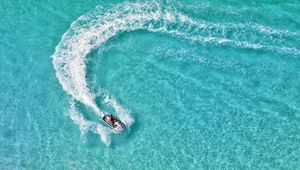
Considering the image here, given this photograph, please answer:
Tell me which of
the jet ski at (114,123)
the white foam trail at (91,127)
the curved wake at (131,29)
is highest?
the curved wake at (131,29)

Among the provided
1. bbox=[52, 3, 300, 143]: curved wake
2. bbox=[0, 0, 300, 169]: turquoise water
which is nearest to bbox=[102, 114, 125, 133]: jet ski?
bbox=[0, 0, 300, 169]: turquoise water

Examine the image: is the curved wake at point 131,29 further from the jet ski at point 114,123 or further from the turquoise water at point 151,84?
the jet ski at point 114,123

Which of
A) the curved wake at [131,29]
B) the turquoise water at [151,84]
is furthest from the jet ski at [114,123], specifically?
the curved wake at [131,29]

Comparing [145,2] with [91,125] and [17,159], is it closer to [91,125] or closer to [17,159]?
[91,125]

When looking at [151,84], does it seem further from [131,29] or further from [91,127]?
[91,127]

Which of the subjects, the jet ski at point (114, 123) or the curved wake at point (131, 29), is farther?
the curved wake at point (131, 29)

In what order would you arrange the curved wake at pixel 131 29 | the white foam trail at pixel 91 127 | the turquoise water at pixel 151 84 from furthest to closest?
the curved wake at pixel 131 29
the white foam trail at pixel 91 127
the turquoise water at pixel 151 84

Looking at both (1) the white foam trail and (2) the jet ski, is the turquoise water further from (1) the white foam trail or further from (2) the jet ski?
(2) the jet ski
